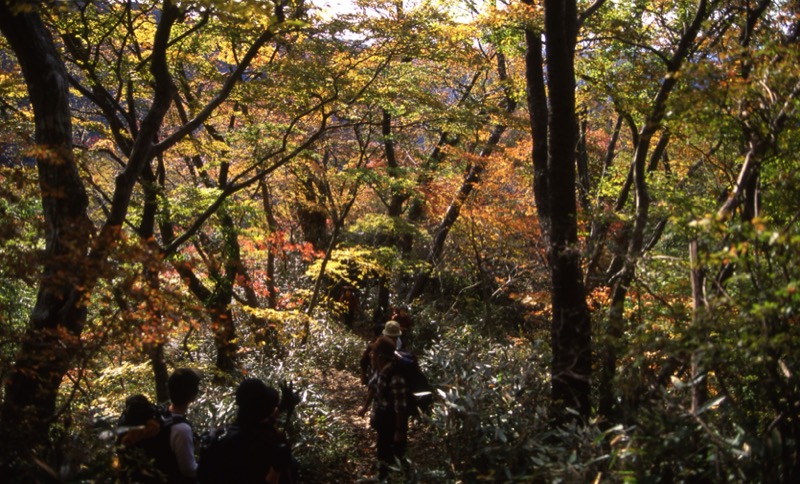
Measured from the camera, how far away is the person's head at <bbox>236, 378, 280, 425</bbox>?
130 inches

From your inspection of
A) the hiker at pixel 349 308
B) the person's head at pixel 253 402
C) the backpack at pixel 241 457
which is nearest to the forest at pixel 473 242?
the backpack at pixel 241 457

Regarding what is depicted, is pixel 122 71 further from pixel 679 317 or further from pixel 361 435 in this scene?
pixel 679 317

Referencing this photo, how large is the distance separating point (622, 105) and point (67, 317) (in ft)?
18.7

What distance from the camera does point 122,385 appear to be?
7754 mm

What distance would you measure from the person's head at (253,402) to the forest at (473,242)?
66cm

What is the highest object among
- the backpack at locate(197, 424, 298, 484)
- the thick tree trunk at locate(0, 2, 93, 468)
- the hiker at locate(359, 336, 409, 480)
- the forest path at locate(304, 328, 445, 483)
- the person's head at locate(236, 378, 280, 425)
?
the thick tree trunk at locate(0, 2, 93, 468)

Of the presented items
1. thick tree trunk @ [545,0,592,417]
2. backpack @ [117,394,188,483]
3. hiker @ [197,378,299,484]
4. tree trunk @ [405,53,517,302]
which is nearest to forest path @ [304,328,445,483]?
thick tree trunk @ [545,0,592,417]

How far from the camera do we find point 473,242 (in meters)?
11.6

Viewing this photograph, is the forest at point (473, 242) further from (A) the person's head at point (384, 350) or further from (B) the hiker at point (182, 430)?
(A) the person's head at point (384, 350)

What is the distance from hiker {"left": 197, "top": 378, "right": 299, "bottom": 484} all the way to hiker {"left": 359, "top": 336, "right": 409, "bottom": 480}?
1872 mm

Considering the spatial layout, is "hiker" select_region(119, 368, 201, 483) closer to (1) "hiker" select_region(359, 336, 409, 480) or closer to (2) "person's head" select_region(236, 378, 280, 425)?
(2) "person's head" select_region(236, 378, 280, 425)

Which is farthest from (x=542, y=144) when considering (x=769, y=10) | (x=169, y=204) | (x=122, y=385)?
(x=122, y=385)

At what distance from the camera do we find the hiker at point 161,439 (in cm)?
320

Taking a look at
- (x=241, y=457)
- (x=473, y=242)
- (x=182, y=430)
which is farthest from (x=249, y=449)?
(x=473, y=242)
